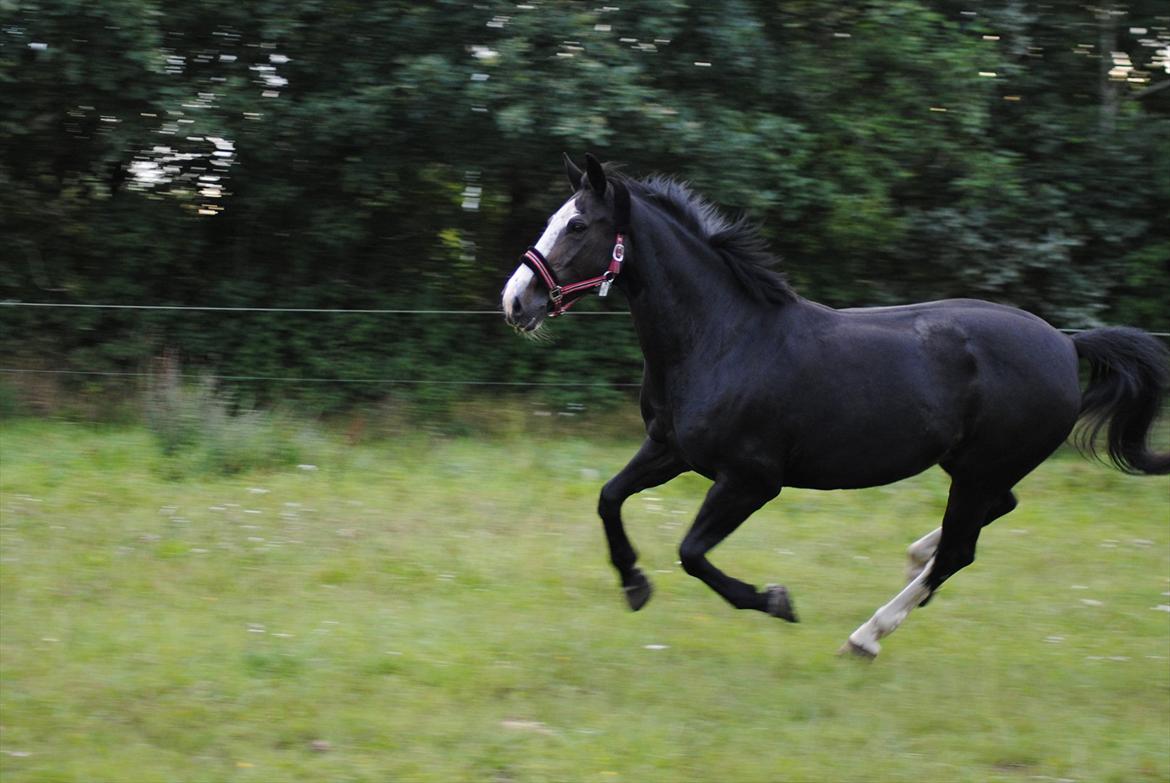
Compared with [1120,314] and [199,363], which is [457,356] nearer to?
[199,363]

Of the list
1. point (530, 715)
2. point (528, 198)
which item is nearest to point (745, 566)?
point (530, 715)

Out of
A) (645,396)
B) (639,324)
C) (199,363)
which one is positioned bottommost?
(199,363)

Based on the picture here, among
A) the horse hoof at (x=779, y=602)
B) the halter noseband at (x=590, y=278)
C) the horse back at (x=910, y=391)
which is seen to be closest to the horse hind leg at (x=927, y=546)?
the horse back at (x=910, y=391)

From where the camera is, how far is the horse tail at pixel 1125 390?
6.20m

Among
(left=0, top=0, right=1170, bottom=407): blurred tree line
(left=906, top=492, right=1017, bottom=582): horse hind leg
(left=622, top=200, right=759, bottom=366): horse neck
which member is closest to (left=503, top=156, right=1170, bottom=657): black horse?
(left=622, top=200, right=759, bottom=366): horse neck

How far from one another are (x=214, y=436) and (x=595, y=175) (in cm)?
458

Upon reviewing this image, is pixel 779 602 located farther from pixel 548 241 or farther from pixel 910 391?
pixel 548 241

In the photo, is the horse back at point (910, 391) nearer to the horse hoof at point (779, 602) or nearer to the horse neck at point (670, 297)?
the horse neck at point (670, 297)

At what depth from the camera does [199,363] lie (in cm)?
1126

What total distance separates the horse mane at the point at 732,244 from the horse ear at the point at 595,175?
25 centimetres

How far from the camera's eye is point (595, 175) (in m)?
5.46

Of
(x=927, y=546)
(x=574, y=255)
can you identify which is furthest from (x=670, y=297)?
(x=927, y=546)

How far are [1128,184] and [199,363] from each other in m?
8.96

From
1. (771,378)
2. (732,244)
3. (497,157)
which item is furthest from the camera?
(497,157)
